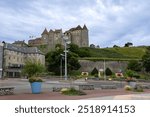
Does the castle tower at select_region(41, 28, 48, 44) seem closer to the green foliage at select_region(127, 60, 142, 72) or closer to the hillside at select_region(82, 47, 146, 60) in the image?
the hillside at select_region(82, 47, 146, 60)

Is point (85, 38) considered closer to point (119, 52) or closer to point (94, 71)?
point (119, 52)

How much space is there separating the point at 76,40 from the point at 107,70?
6511 cm

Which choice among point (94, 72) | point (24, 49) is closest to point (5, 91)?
point (94, 72)

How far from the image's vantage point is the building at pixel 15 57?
102 metres

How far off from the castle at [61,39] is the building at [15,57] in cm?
3113

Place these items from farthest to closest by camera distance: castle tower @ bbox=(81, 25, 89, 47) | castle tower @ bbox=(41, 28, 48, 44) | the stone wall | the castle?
castle tower @ bbox=(41, 28, 48, 44) < castle tower @ bbox=(81, 25, 89, 47) < the castle < the stone wall

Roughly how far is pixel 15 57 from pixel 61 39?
136 feet

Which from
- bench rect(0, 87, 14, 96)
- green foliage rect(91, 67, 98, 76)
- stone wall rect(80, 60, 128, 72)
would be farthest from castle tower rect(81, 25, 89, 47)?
bench rect(0, 87, 14, 96)

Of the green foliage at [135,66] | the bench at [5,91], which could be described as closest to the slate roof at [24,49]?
the green foliage at [135,66]

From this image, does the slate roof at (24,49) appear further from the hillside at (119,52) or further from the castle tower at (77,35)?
the castle tower at (77,35)

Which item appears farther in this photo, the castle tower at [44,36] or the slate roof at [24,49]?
the castle tower at [44,36]

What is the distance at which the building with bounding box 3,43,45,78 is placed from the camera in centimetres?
10162

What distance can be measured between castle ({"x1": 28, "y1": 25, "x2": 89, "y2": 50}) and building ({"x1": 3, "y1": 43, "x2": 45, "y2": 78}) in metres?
31.1

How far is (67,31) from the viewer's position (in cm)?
16325
